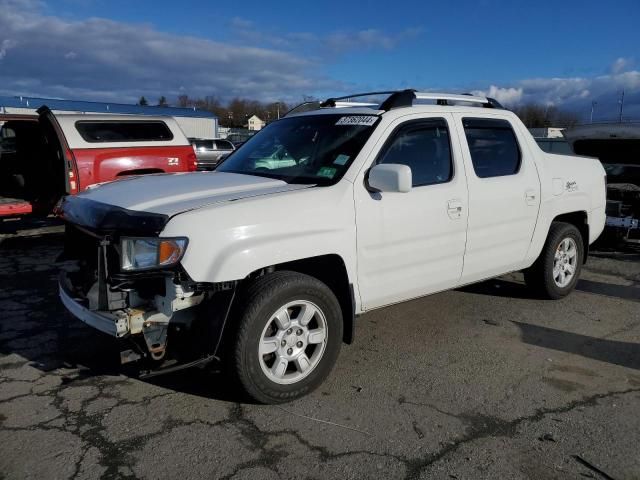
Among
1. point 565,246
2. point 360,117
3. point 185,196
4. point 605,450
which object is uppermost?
point 360,117

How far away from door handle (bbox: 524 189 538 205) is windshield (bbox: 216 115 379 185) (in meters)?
1.76

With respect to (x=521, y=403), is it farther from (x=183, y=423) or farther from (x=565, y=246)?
(x=565, y=246)

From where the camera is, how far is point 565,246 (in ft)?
18.8

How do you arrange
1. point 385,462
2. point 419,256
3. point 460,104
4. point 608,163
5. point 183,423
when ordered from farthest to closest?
point 608,163
point 460,104
point 419,256
point 183,423
point 385,462

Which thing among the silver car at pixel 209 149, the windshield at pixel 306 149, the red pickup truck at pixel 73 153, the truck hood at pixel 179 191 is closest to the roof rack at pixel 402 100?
the windshield at pixel 306 149

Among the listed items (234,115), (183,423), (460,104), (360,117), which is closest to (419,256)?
(360,117)

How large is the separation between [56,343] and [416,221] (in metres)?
3.07

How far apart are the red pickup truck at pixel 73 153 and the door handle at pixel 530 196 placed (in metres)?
5.89

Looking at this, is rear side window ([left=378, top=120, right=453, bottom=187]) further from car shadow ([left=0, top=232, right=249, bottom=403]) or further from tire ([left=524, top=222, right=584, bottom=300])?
car shadow ([left=0, top=232, right=249, bottom=403])

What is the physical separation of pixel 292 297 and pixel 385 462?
1087 millimetres

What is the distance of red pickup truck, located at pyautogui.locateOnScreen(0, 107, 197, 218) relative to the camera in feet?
27.2

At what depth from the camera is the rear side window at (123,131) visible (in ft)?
28.3

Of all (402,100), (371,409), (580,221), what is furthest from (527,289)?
(371,409)

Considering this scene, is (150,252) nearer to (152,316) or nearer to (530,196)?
(152,316)
